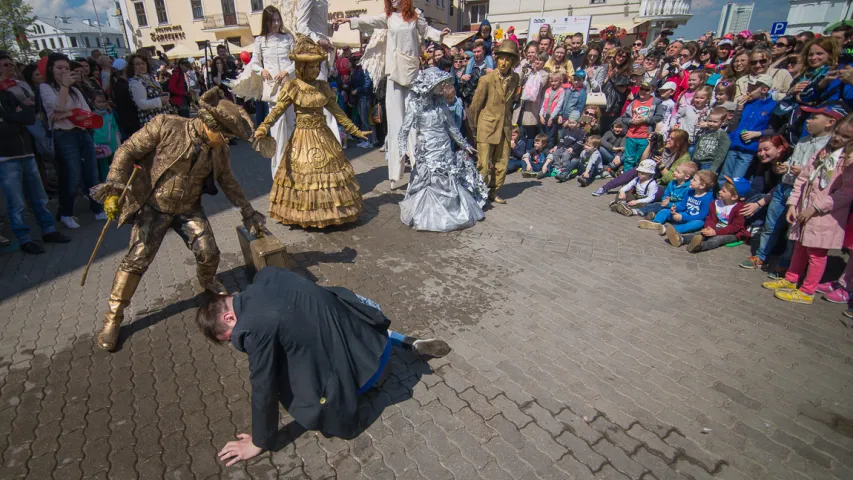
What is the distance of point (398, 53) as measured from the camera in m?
6.83

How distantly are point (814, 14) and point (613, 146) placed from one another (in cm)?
1915

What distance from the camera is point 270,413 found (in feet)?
7.47

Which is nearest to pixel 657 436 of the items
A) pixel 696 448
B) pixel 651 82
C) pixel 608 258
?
pixel 696 448

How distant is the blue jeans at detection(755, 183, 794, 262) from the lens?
4.66 meters

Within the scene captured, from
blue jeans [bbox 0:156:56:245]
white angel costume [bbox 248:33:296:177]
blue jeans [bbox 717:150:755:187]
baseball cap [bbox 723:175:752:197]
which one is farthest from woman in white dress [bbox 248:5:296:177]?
blue jeans [bbox 717:150:755:187]

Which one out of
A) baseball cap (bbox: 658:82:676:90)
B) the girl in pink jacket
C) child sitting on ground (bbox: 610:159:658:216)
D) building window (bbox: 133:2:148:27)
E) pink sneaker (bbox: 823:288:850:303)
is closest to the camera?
the girl in pink jacket

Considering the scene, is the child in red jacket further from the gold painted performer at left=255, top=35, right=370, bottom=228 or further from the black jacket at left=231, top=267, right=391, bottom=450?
the black jacket at left=231, top=267, right=391, bottom=450

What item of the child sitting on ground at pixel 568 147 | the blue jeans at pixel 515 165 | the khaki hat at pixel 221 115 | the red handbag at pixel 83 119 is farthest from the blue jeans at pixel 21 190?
the child sitting on ground at pixel 568 147

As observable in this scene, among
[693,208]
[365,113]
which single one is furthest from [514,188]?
[365,113]

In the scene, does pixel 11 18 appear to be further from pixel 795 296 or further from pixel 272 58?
pixel 795 296

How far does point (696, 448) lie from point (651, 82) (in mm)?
7641

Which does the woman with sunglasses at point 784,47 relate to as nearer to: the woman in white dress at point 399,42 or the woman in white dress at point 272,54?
the woman in white dress at point 399,42

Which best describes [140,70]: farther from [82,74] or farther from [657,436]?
[657,436]

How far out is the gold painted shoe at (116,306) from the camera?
3395 mm
